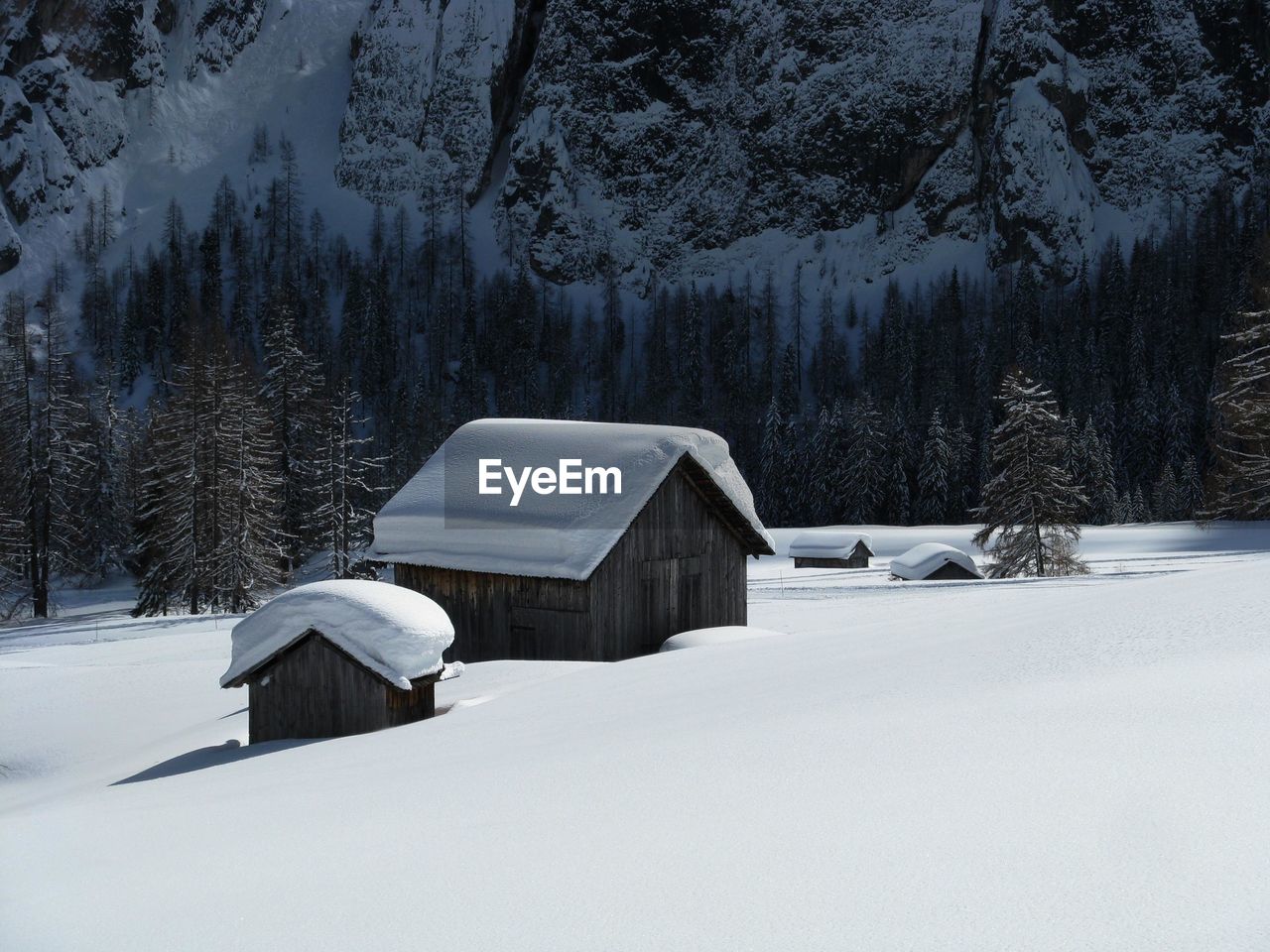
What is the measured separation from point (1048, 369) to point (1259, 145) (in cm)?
5227

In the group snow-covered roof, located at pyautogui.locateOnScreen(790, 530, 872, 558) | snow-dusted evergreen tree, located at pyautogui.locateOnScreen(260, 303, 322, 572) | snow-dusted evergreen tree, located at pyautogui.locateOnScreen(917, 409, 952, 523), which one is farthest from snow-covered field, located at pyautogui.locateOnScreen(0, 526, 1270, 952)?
snow-dusted evergreen tree, located at pyautogui.locateOnScreen(917, 409, 952, 523)

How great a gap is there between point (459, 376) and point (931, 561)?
7935 cm

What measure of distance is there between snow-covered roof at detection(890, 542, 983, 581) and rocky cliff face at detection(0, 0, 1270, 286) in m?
84.4

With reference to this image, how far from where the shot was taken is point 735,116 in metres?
128

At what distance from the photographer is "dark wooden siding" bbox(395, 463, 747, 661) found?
1928 cm

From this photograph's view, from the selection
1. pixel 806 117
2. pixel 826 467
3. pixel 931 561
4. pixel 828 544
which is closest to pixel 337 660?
pixel 931 561

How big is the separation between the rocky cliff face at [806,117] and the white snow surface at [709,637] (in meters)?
109

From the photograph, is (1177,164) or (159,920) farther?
(1177,164)

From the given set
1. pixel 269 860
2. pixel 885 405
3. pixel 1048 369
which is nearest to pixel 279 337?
pixel 269 860

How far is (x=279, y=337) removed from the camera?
151 ft

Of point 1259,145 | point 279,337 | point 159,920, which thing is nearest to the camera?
point 159,920

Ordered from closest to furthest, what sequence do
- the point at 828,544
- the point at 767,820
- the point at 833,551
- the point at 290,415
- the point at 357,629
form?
1. the point at 767,820
2. the point at 357,629
3. the point at 290,415
4. the point at 833,551
5. the point at 828,544

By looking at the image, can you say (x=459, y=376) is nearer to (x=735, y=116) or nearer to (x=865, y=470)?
(x=865, y=470)

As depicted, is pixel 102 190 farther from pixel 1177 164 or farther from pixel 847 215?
pixel 1177 164
